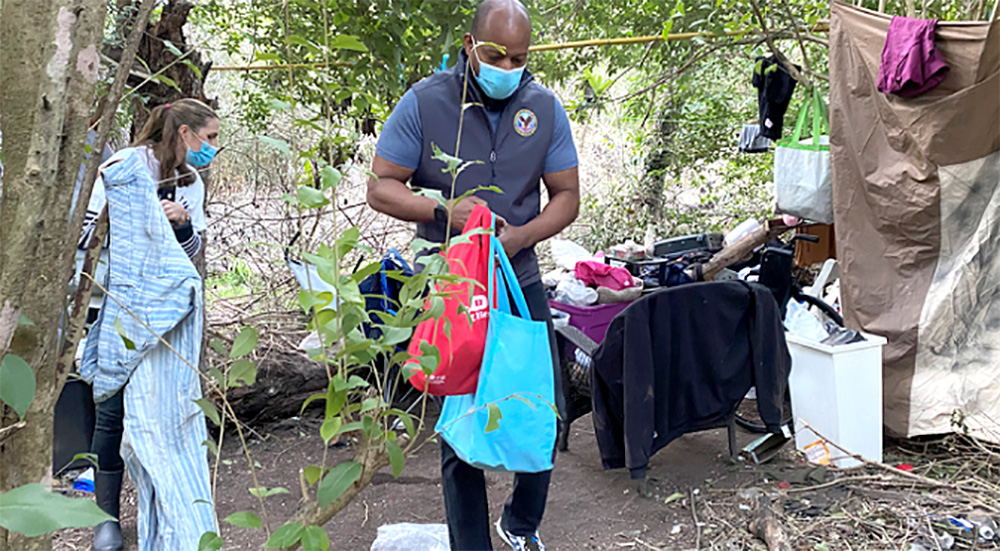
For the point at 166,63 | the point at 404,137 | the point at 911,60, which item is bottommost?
the point at 404,137

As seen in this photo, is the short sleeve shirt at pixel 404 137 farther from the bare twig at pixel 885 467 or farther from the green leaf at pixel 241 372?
the bare twig at pixel 885 467

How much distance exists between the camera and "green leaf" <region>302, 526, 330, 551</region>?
1.01 m

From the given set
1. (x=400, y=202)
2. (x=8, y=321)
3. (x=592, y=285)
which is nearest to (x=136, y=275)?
(x=400, y=202)

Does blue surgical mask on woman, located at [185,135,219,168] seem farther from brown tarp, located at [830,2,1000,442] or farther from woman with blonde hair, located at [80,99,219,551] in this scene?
brown tarp, located at [830,2,1000,442]

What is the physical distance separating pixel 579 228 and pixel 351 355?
7.41 m

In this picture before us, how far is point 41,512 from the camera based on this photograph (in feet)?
1.77

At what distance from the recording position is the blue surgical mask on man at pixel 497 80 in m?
2.30

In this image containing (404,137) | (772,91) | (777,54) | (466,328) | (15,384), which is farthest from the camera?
(772,91)

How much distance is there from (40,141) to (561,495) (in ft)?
9.56

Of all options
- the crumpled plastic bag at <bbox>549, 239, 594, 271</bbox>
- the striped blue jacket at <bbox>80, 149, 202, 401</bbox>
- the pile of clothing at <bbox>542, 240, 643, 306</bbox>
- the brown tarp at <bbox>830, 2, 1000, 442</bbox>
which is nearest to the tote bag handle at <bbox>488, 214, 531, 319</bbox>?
the striped blue jacket at <bbox>80, 149, 202, 401</bbox>

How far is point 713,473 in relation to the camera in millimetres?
3480

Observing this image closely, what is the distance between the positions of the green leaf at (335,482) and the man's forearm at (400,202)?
126 centimetres

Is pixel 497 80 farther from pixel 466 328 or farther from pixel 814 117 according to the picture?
pixel 814 117

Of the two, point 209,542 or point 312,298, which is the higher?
point 312,298
